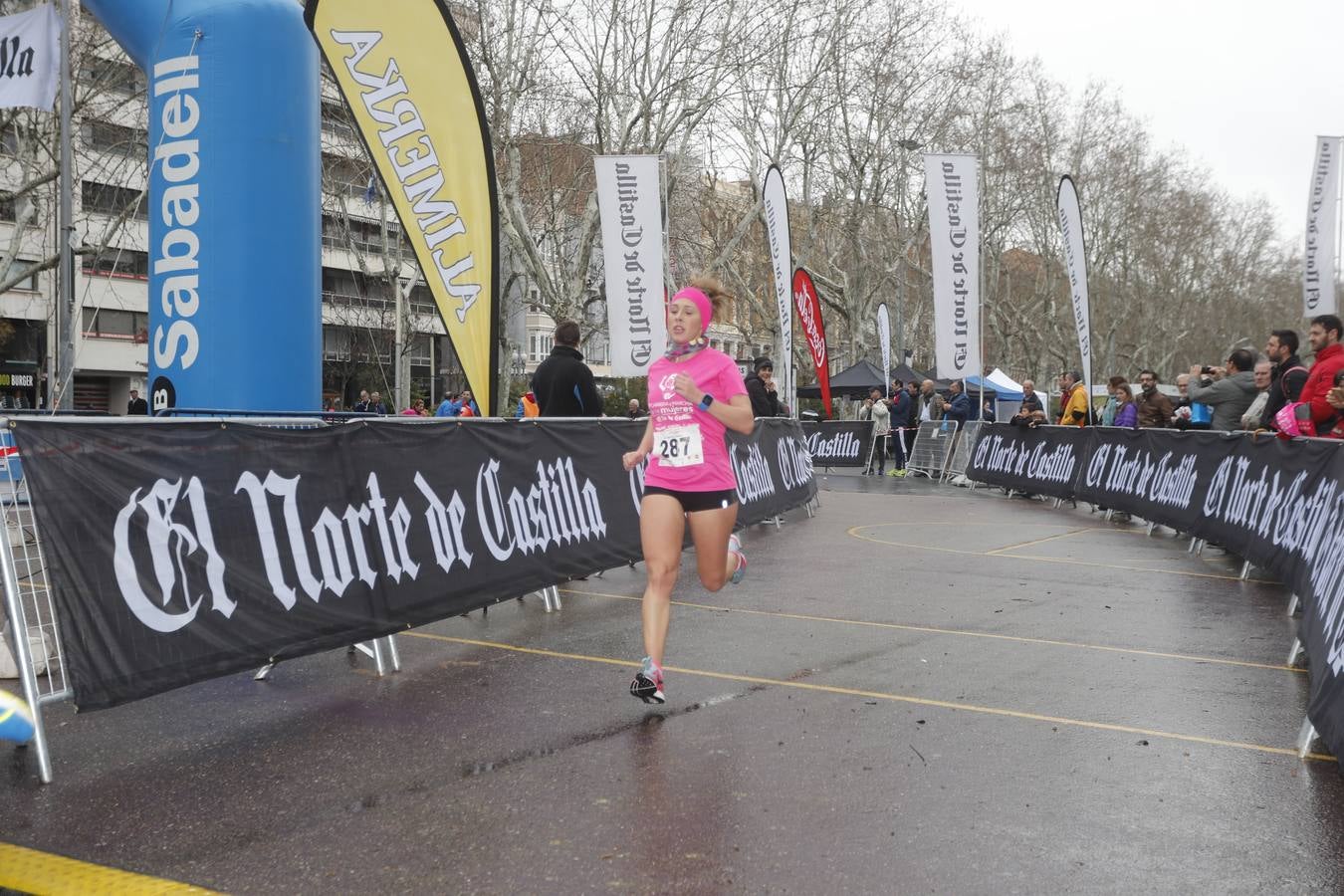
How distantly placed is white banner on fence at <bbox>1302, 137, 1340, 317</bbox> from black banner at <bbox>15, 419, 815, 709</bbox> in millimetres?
16646

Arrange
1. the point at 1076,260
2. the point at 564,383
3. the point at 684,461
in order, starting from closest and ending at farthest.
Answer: the point at 684,461 < the point at 564,383 < the point at 1076,260

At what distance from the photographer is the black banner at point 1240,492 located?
557cm

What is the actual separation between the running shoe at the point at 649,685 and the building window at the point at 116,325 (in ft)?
183

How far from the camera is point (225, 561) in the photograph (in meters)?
5.41

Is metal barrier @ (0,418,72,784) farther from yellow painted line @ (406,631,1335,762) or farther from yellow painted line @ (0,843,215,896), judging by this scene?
yellow painted line @ (406,631,1335,762)

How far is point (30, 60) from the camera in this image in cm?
1499

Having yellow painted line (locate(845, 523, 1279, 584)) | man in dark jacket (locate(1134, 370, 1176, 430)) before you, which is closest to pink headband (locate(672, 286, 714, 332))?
yellow painted line (locate(845, 523, 1279, 584))

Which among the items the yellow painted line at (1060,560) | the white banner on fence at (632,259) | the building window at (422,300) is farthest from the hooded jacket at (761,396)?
the building window at (422,300)

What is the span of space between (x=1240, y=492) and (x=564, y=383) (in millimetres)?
6535

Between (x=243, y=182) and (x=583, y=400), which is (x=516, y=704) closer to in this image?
(x=583, y=400)

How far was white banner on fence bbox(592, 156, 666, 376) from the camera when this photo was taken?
16875 millimetres

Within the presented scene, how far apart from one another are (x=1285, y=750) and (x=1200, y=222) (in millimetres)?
68126

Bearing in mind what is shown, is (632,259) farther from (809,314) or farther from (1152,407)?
(809,314)

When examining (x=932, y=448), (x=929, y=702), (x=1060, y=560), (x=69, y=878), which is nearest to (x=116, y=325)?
(x=932, y=448)
